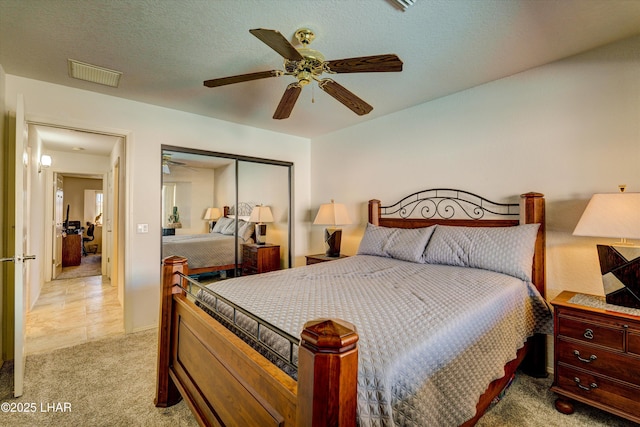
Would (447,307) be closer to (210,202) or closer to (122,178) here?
(210,202)

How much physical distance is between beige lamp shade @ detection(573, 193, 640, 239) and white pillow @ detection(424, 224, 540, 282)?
39 cm

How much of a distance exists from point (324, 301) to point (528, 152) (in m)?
2.30

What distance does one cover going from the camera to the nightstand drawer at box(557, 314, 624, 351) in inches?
68.3

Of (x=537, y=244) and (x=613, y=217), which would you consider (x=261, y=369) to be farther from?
(x=537, y=244)

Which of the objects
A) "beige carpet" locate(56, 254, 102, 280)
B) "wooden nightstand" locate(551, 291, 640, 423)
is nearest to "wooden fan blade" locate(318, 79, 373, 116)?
"wooden nightstand" locate(551, 291, 640, 423)

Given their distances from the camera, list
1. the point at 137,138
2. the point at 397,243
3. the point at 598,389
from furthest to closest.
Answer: the point at 137,138 → the point at 397,243 → the point at 598,389

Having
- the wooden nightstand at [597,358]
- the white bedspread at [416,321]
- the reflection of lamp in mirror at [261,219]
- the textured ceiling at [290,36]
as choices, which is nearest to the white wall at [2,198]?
the textured ceiling at [290,36]

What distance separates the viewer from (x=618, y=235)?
1.77 meters

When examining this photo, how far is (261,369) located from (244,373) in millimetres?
164

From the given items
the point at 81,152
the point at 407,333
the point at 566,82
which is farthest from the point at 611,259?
the point at 81,152

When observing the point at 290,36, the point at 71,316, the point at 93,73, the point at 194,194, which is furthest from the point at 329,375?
the point at 71,316

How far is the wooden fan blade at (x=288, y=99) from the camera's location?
84.5 inches

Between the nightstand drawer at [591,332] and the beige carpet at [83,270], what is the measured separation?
7348mm

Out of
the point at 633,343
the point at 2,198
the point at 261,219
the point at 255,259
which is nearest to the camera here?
the point at 633,343
